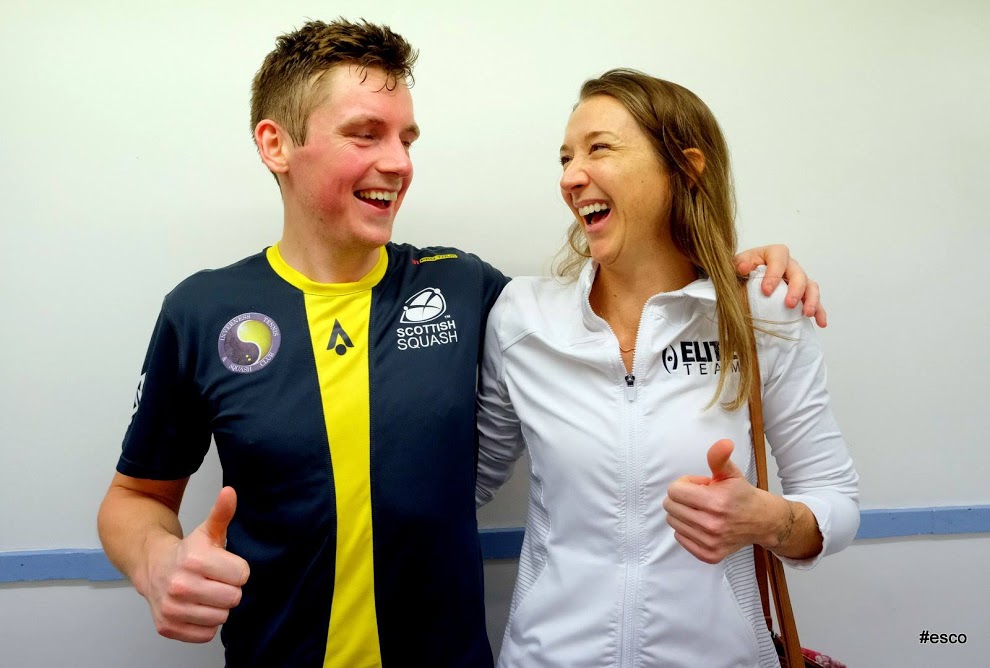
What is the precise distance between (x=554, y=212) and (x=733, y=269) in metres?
0.54

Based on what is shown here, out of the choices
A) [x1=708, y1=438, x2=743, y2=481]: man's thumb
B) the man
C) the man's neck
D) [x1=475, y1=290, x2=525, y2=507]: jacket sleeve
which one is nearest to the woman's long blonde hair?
the man

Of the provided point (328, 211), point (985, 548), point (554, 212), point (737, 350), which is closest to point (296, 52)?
point (328, 211)

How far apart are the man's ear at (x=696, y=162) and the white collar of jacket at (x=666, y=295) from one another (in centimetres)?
19

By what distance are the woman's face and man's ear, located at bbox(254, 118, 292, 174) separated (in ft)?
1.73

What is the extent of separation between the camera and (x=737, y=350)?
115 cm

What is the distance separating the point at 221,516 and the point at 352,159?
0.64m

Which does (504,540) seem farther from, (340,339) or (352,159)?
(352,159)

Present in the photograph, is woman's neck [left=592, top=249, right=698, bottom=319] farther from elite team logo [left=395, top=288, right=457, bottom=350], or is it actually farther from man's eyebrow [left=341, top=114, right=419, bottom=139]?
man's eyebrow [left=341, top=114, right=419, bottom=139]

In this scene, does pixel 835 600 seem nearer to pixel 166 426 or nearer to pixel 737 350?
pixel 737 350

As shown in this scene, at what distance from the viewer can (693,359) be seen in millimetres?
1169

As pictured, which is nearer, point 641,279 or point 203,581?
point 203,581

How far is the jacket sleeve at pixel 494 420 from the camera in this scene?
4.30 feet

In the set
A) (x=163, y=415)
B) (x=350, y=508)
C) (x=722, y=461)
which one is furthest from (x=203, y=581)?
(x=722, y=461)

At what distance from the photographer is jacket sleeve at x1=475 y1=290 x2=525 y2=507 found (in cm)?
131
